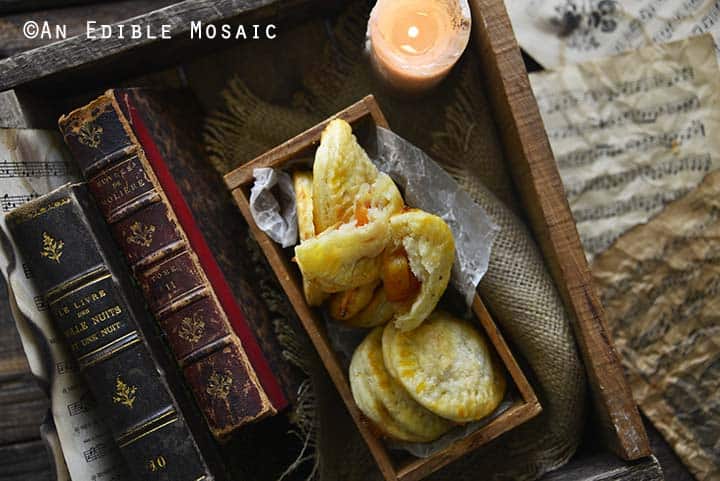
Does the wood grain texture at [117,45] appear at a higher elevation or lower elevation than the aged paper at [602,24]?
higher

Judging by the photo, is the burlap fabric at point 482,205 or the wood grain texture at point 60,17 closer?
the burlap fabric at point 482,205

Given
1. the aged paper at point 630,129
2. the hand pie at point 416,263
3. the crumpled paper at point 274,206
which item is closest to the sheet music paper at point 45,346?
the crumpled paper at point 274,206

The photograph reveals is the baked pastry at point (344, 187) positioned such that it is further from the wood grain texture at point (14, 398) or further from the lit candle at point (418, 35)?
the wood grain texture at point (14, 398)

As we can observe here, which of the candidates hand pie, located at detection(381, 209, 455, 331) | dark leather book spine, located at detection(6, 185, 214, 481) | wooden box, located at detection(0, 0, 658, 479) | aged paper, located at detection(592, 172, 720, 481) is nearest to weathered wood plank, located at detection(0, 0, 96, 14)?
wooden box, located at detection(0, 0, 658, 479)

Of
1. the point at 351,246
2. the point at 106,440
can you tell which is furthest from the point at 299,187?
the point at 106,440

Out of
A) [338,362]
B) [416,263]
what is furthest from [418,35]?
[338,362]

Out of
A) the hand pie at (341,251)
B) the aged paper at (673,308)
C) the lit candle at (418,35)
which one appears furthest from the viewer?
the aged paper at (673,308)
